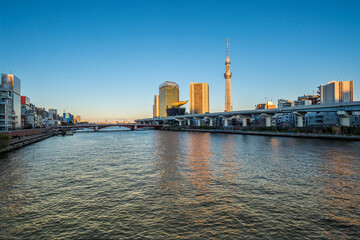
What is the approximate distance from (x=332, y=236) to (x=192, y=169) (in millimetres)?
15807

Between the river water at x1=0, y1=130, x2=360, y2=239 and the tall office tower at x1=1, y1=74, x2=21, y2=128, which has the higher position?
→ the tall office tower at x1=1, y1=74, x2=21, y2=128

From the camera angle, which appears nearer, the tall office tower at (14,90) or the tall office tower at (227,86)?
the tall office tower at (14,90)

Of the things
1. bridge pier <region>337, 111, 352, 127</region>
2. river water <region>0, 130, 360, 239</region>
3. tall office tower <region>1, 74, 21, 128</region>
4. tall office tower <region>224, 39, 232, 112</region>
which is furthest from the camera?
tall office tower <region>224, 39, 232, 112</region>

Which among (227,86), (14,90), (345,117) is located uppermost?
(227,86)

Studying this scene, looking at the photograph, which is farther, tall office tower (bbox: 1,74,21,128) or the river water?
tall office tower (bbox: 1,74,21,128)

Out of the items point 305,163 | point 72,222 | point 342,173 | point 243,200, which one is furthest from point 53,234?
Result: point 305,163

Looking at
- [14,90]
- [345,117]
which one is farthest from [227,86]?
[14,90]

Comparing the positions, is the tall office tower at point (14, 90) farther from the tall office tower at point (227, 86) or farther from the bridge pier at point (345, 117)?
the bridge pier at point (345, 117)

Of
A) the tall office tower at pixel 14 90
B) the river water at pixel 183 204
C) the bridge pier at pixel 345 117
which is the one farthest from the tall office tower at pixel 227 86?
the river water at pixel 183 204

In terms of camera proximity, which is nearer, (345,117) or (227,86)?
(345,117)

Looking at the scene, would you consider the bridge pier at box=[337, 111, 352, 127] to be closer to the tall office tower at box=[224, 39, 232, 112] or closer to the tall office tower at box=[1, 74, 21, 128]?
the tall office tower at box=[224, 39, 232, 112]

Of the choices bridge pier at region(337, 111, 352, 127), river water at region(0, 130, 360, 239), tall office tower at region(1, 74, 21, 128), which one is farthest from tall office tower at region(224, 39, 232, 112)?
river water at region(0, 130, 360, 239)

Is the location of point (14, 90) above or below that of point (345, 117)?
above

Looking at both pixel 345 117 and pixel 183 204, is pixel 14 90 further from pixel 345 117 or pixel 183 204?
pixel 345 117
